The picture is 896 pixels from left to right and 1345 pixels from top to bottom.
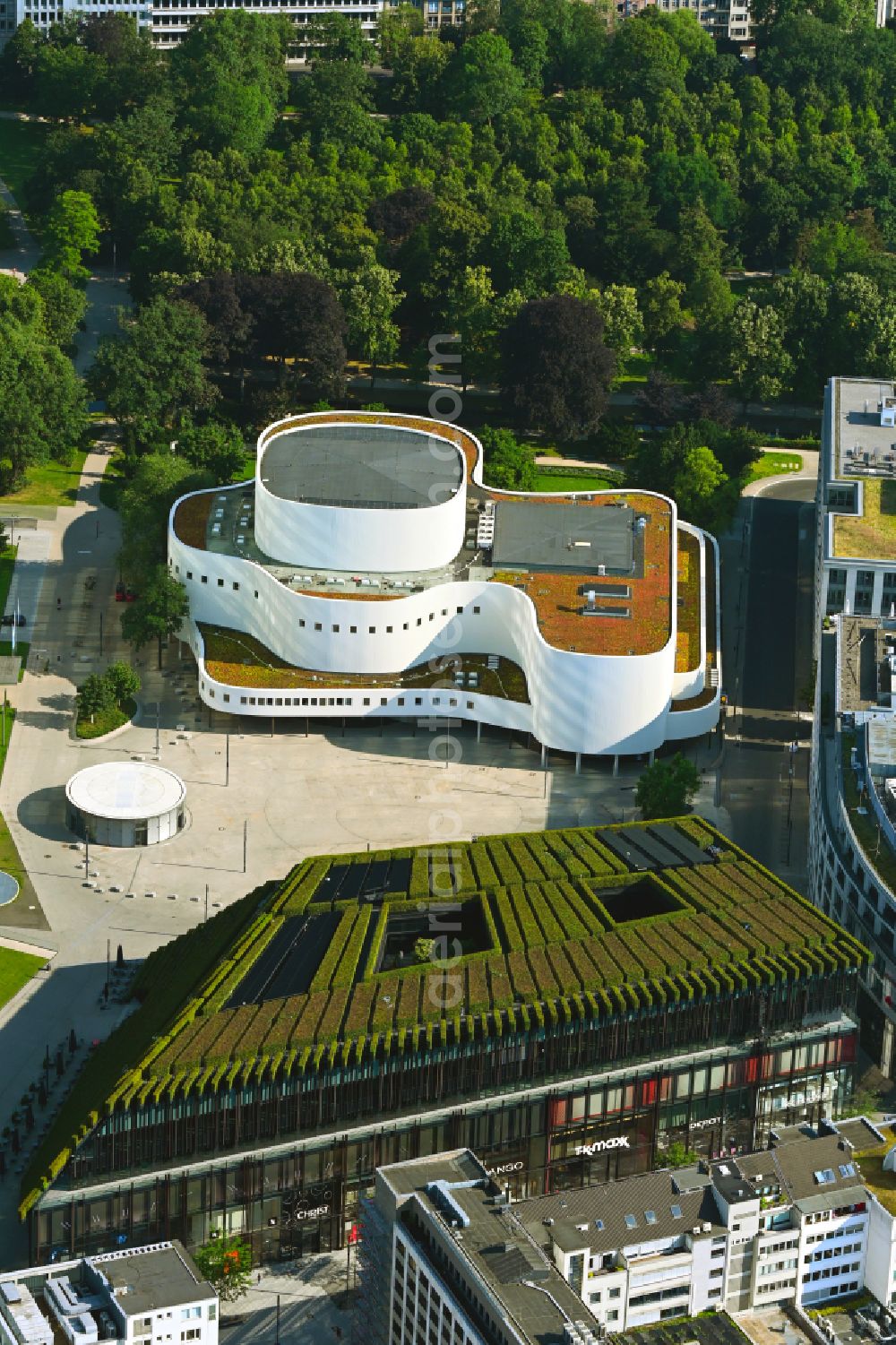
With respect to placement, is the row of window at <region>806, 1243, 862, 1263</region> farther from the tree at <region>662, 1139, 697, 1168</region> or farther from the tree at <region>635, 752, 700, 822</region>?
the tree at <region>635, 752, 700, 822</region>

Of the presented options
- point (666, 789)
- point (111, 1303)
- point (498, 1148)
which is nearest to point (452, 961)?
point (498, 1148)

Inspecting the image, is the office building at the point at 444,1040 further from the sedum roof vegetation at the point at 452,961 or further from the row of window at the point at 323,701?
the row of window at the point at 323,701

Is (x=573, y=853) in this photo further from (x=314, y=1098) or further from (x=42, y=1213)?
(x=42, y=1213)

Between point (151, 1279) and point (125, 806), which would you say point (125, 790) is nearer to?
point (125, 806)

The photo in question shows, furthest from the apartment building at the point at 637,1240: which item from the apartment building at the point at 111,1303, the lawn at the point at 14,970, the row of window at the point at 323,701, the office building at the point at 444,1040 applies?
the row of window at the point at 323,701

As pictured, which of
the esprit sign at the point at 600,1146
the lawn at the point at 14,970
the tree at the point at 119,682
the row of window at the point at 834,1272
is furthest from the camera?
the tree at the point at 119,682

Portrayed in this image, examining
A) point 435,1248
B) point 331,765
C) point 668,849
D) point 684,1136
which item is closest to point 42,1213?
point 435,1248

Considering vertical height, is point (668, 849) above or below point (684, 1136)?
above
